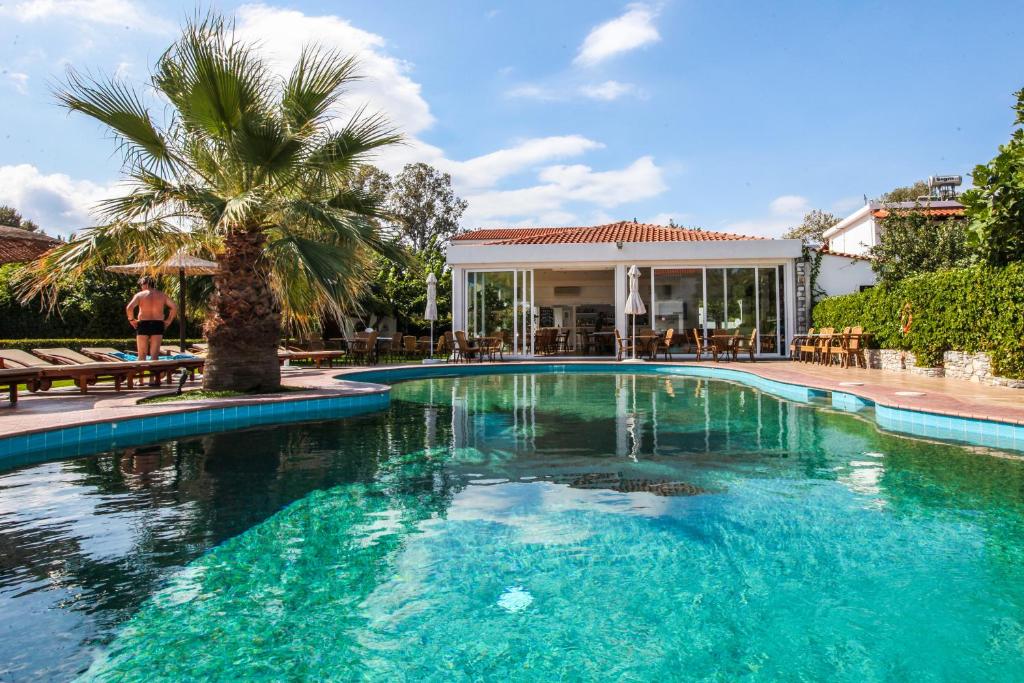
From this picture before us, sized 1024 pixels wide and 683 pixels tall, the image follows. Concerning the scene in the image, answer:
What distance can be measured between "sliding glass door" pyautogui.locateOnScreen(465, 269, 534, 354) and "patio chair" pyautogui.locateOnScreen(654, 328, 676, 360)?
11.9 feet

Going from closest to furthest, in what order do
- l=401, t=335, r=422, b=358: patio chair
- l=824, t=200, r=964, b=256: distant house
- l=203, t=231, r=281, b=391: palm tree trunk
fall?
l=203, t=231, r=281, b=391: palm tree trunk
l=401, t=335, r=422, b=358: patio chair
l=824, t=200, r=964, b=256: distant house

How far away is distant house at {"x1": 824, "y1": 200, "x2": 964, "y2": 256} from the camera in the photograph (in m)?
22.7

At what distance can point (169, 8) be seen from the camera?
25.5 ft

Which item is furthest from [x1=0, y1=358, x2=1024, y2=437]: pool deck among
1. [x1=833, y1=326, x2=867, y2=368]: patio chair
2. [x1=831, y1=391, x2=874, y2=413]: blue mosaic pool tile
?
[x1=833, y1=326, x2=867, y2=368]: patio chair

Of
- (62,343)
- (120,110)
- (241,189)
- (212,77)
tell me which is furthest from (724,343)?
(62,343)

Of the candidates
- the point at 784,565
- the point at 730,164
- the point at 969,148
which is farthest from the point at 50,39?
the point at 969,148

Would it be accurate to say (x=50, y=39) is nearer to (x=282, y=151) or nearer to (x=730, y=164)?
(x=282, y=151)

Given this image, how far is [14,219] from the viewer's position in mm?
33281

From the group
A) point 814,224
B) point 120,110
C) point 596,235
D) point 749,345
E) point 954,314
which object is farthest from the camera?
point 814,224

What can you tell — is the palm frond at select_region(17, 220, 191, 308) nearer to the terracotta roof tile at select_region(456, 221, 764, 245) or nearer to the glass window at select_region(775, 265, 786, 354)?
the terracotta roof tile at select_region(456, 221, 764, 245)

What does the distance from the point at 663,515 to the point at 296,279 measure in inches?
219

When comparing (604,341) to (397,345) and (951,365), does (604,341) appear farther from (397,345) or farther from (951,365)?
(951,365)

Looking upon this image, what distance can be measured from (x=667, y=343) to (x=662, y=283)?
2.30 meters

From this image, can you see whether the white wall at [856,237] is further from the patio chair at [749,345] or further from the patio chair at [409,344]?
the patio chair at [409,344]
